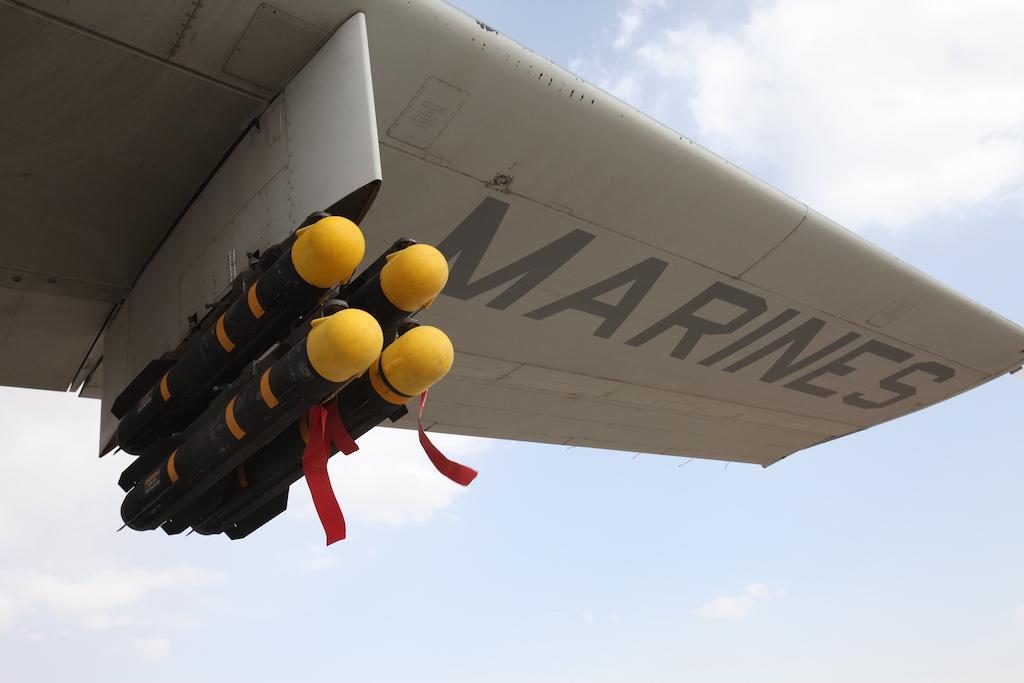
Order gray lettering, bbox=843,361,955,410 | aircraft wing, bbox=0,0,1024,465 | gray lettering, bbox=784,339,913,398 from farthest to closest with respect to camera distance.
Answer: gray lettering, bbox=843,361,955,410 → gray lettering, bbox=784,339,913,398 → aircraft wing, bbox=0,0,1024,465

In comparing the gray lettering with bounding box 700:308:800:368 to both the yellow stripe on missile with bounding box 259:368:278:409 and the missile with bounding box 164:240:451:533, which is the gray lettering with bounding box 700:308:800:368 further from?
the yellow stripe on missile with bounding box 259:368:278:409

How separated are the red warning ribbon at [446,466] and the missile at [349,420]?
7.9 inches

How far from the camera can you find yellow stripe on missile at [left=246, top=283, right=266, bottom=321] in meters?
3.54

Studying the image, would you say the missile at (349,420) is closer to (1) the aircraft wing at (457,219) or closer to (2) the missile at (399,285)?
(2) the missile at (399,285)

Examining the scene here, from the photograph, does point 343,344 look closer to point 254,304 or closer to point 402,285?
point 402,285

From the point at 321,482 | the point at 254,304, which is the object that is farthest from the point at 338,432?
the point at 254,304

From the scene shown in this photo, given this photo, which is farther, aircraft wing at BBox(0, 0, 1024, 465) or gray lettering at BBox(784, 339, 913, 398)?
gray lettering at BBox(784, 339, 913, 398)

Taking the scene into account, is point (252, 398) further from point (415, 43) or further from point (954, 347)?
point (954, 347)

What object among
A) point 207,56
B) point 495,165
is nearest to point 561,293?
point 495,165

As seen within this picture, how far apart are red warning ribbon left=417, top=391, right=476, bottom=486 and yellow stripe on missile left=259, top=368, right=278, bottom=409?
731 mm

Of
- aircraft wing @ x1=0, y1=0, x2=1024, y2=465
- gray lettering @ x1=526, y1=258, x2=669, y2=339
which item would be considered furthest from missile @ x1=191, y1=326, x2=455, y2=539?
gray lettering @ x1=526, y1=258, x2=669, y2=339

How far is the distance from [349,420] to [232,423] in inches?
19.6

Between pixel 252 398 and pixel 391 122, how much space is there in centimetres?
173

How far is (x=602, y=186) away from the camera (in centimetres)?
501
